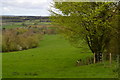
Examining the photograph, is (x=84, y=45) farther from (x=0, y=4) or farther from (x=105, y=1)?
(x=0, y=4)

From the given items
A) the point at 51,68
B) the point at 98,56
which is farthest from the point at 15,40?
the point at 51,68

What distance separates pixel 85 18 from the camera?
516 inches

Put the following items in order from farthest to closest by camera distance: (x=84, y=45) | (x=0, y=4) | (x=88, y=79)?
(x=84, y=45)
(x=0, y=4)
(x=88, y=79)

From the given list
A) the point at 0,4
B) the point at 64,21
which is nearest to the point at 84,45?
the point at 64,21

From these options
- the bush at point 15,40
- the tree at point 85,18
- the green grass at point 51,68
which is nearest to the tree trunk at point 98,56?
the tree at point 85,18

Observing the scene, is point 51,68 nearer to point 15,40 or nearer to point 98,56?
point 98,56

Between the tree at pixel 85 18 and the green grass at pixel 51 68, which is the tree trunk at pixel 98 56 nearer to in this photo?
the tree at pixel 85 18

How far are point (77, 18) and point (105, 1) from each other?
248cm

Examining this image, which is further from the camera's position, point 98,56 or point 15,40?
point 15,40

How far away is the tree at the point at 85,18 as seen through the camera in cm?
1369

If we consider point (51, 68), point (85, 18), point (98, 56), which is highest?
point (85, 18)

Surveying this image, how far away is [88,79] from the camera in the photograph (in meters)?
7.49

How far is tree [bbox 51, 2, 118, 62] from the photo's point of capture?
44.9ft

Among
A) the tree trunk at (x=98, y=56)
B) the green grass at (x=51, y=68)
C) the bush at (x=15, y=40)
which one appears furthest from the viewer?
the bush at (x=15, y=40)
